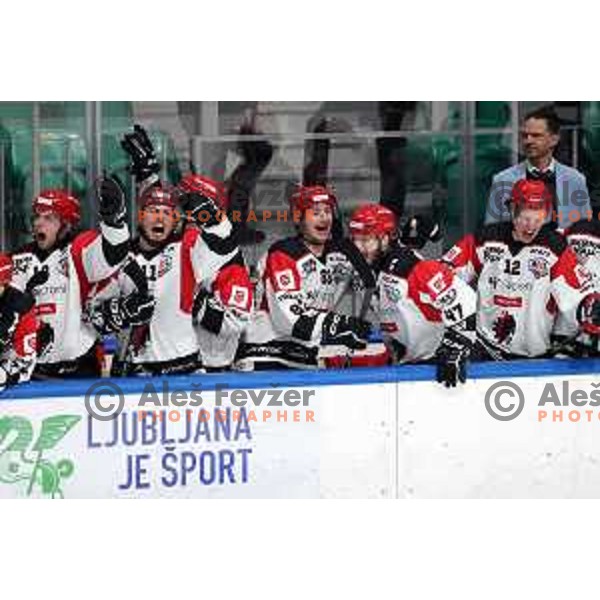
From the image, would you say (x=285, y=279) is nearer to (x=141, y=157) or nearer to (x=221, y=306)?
(x=221, y=306)

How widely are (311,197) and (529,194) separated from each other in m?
0.89

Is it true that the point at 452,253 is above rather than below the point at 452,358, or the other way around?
above

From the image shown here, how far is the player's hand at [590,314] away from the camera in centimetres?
564

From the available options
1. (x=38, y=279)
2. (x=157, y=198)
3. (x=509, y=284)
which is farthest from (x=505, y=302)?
(x=38, y=279)

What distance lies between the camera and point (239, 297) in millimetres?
5586

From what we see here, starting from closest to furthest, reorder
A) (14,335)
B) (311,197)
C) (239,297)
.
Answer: (14,335), (239,297), (311,197)

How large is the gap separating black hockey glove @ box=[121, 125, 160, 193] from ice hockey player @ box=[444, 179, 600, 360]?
1.26 meters

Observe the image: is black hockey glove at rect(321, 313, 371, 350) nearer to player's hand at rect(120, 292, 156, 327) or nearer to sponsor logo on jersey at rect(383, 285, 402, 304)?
sponsor logo on jersey at rect(383, 285, 402, 304)

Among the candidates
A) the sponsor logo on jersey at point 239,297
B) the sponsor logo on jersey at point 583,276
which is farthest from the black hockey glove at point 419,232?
the sponsor logo on jersey at point 239,297

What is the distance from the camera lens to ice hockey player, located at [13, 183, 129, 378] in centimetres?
560

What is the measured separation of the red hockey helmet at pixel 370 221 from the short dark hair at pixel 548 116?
709mm

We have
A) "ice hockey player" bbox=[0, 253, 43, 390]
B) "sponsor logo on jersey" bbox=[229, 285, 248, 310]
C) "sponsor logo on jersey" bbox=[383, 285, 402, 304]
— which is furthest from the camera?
"sponsor logo on jersey" bbox=[383, 285, 402, 304]

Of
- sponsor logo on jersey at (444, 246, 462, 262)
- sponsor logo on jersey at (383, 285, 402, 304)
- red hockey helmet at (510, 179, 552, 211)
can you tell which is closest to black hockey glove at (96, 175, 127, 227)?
sponsor logo on jersey at (383, 285, 402, 304)

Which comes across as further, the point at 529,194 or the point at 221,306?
the point at 529,194
